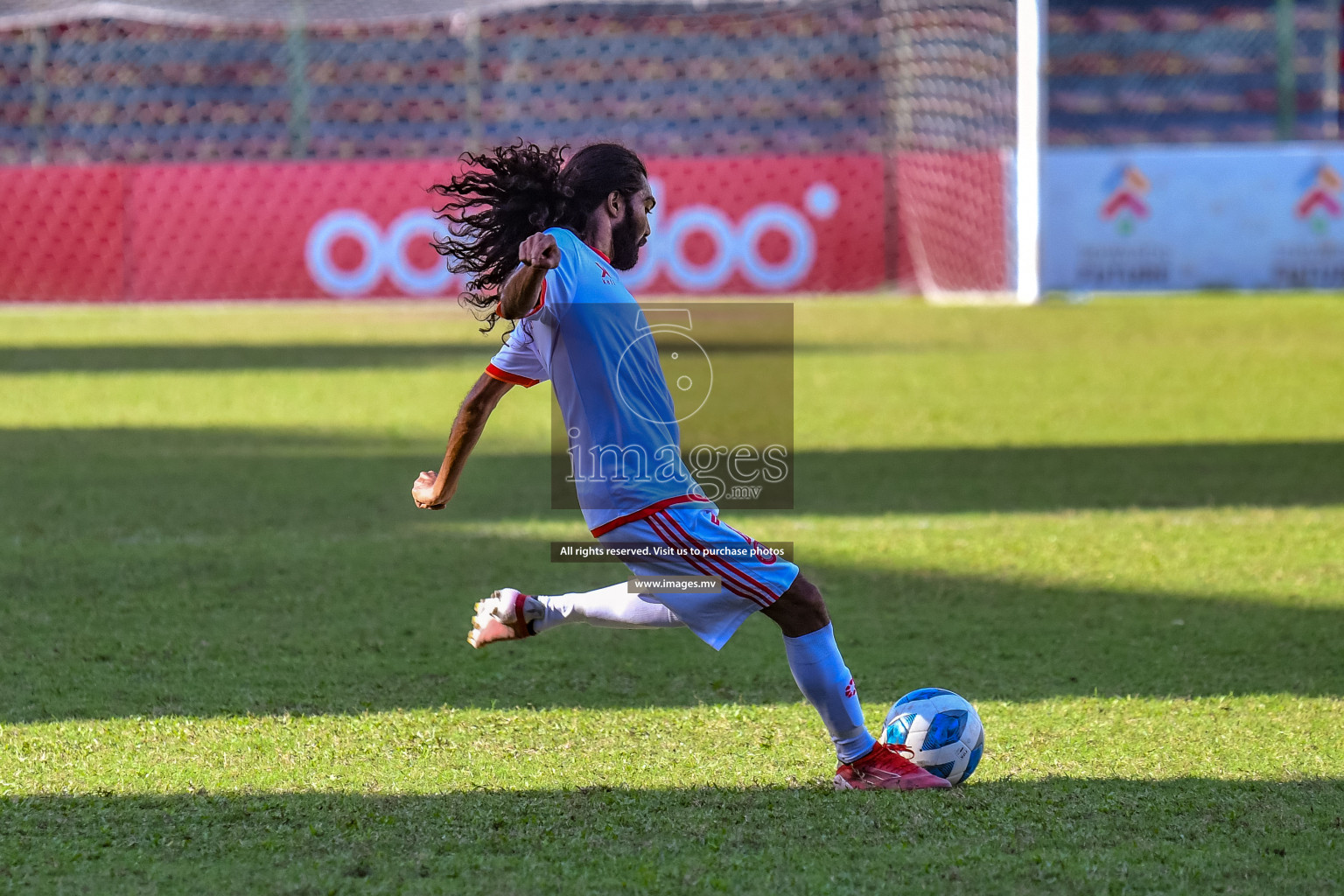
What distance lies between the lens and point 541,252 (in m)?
3.28

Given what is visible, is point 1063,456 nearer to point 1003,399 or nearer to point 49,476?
point 1003,399

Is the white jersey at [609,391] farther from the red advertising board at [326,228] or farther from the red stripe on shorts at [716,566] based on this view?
the red advertising board at [326,228]

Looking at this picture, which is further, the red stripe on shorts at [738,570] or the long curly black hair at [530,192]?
the long curly black hair at [530,192]

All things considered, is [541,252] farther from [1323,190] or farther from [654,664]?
[1323,190]

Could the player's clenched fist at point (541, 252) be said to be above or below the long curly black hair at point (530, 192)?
below

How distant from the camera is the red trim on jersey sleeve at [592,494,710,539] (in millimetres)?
3557

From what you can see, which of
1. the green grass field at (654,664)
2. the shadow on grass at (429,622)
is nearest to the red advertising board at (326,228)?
the green grass field at (654,664)

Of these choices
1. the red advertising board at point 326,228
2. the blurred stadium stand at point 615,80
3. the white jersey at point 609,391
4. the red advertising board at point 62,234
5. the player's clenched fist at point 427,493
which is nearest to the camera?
the white jersey at point 609,391

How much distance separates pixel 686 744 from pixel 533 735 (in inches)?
15.4

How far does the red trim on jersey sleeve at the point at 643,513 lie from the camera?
3.56 metres

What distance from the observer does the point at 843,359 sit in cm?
1293

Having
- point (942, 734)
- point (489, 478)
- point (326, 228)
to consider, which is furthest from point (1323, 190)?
point (942, 734)

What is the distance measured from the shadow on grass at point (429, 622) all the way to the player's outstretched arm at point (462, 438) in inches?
31.0

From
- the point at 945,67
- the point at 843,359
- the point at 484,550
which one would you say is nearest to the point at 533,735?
the point at 484,550
